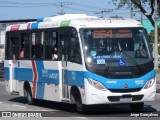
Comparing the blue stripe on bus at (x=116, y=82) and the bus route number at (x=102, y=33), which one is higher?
the bus route number at (x=102, y=33)

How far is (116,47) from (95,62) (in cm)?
84

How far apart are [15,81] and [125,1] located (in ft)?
131

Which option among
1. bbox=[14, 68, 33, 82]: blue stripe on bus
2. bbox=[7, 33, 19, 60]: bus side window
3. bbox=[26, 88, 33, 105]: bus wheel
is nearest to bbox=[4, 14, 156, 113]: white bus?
bbox=[14, 68, 33, 82]: blue stripe on bus

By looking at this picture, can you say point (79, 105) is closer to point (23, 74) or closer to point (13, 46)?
point (23, 74)

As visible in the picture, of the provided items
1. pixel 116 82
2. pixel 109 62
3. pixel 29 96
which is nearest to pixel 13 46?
pixel 29 96

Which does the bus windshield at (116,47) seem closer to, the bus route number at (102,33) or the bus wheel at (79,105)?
the bus route number at (102,33)

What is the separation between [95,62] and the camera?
51.7 ft

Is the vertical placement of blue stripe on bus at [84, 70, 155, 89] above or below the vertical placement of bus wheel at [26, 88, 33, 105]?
above

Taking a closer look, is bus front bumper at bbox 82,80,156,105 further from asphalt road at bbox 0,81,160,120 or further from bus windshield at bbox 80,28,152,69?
A: bus windshield at bbox 80,28,152,69

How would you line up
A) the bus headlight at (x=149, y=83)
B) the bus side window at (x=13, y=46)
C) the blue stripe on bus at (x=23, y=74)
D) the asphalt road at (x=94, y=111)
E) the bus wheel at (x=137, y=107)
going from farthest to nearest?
the bus side window at (x=13, y=46), the blue stripe on bus at (x=23, y=74), the bus wheel at (x=137, y=107), the bus headlight at (x=149, y=83), the asphalt road at (x=94, y=111)

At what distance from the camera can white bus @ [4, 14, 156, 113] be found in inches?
615

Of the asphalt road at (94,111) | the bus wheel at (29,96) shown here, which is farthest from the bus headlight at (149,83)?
the bus wheel at (29,96)

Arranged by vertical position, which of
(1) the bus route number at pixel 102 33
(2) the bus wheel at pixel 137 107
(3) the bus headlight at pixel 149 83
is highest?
(1) the bus route number at pixel 102 33

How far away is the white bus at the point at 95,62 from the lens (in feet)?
51.2
